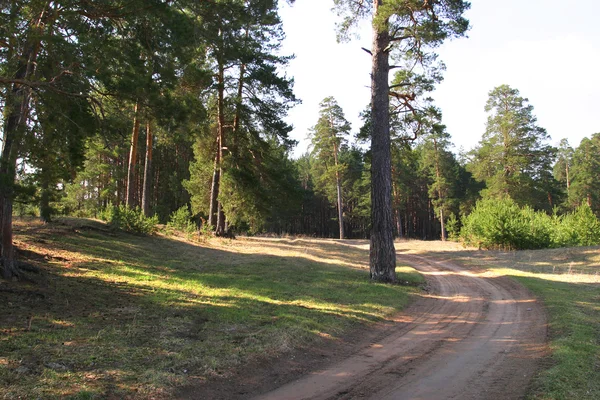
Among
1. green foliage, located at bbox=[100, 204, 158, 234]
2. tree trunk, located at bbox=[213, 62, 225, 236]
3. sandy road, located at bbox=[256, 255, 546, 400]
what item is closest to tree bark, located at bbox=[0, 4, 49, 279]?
sandy road, located at bbox=[256, 255, 546, 400]

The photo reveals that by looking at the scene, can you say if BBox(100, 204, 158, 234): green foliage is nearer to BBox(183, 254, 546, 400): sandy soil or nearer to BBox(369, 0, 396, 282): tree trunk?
BBox(369, 0, 396, 282): tree trunk

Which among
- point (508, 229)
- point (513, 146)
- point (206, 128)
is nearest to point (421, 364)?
point (206, 128)

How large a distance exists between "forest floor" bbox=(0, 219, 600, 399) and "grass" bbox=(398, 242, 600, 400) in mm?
39

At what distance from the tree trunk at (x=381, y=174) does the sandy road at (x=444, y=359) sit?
3.31 meters

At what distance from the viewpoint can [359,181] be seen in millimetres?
57406

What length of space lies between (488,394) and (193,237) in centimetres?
1912

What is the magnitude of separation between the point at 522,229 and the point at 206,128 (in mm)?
19872

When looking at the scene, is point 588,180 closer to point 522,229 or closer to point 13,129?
point 522,229

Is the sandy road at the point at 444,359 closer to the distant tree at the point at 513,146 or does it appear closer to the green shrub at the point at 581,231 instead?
the green shrub at the point at 581,231

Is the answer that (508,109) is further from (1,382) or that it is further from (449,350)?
(1,382)

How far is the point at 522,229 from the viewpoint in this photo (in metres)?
24.3

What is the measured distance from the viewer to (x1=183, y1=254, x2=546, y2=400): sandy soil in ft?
15.5

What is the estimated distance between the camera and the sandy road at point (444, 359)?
4746mm

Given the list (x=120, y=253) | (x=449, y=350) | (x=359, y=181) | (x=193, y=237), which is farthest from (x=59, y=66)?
(x=359, y=181)
